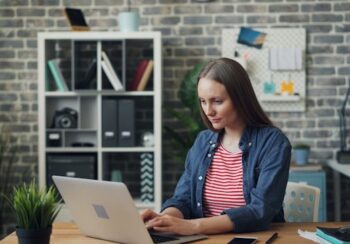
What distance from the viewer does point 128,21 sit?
4395 mm

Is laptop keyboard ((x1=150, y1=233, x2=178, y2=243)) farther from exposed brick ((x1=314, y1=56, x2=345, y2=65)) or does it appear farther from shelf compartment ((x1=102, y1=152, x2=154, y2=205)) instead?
exposed brick ((x1=314, y1=56, x2=345, y2=65))

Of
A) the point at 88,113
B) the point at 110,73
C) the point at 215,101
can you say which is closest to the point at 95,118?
the point at 88,113

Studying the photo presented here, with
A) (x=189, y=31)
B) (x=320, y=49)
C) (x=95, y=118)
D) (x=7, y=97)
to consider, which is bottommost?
(x=95, y=118)

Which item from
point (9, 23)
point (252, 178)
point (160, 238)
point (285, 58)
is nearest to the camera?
point (160, 238)

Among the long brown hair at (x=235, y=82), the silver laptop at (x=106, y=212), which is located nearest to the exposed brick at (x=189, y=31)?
the long brown hair at (x=235, y=82)

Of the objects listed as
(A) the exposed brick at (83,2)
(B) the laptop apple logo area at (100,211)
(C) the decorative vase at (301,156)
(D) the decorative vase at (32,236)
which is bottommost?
(C) the decorative vase at (301,156)

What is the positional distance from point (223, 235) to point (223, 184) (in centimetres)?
36

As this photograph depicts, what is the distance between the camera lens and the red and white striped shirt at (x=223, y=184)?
2.35 meters

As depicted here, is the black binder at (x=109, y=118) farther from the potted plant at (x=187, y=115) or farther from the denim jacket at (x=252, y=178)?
the denim jacket at (x=252, y=178)

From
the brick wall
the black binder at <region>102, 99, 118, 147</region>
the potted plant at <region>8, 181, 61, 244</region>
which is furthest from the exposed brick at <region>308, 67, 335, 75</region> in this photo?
the potted plant at <region>8, 181, 61, 244</region>

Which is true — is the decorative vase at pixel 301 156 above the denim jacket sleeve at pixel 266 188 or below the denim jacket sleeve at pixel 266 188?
below

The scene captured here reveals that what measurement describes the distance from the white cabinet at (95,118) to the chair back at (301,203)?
1830mm

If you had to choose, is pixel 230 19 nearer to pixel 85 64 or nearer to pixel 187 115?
pixel 187 115

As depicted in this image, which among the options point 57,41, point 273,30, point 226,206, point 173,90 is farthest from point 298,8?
point 226,206
